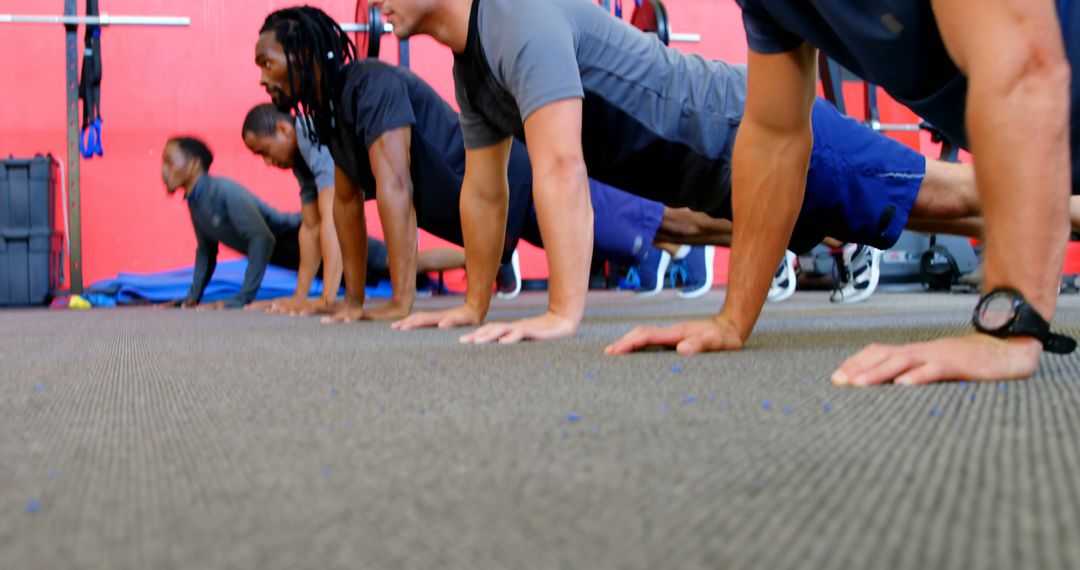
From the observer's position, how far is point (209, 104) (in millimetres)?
4039

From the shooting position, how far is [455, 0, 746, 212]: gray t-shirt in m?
1.29

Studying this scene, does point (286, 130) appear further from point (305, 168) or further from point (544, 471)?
point (544, 471)

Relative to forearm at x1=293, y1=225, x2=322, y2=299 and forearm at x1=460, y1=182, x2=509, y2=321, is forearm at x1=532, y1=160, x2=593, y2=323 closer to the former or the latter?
forearm at x1=460, y1=182, x2=509, y2=321

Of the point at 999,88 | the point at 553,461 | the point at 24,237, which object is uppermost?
the point at 999,88

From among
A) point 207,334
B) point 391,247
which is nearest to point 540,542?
point 207,334

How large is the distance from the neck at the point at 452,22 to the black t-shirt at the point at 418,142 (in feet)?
1.49

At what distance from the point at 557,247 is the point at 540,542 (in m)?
0.93

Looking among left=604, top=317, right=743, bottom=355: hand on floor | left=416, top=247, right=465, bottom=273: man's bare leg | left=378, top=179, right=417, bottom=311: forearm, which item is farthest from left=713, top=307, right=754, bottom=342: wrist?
left=416, top=247, right=465, bottom=273: man's bare leg

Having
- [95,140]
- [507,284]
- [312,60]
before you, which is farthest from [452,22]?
[507,284]

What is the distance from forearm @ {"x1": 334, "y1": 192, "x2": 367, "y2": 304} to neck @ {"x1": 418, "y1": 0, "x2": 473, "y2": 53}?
0.73 metres

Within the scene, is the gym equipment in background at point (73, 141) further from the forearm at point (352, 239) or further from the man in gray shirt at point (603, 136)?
the man in gray shirt at point (603, 136)

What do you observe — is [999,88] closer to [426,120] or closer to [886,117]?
[426,120]

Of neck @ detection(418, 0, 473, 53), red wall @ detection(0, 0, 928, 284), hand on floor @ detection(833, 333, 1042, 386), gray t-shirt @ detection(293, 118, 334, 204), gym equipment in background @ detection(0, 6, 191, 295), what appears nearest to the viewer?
hand on floor @ detection(833, 333, 1042, 386)

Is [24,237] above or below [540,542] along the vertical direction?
below
